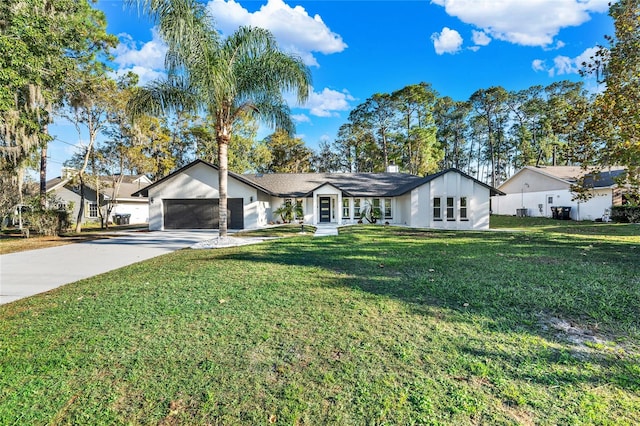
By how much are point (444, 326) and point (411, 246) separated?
6.46m

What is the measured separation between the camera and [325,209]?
23344mm

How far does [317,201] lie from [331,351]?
19.7 metres

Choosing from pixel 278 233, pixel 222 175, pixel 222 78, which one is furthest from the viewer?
pixel 278 233

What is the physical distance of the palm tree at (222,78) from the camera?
34.0 ft

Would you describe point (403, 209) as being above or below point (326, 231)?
above

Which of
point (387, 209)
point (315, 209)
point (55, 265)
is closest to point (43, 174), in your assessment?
point (55, 265)

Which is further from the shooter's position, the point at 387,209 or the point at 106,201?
the point at 106,201

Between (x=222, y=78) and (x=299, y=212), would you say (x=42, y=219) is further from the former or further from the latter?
(x=299, y=212)

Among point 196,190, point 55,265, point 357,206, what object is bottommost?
point 55,265

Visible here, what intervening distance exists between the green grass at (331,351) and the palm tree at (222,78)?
7.41m

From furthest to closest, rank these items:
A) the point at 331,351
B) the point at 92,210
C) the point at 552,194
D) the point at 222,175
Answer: the point at 92,210 < the point at 552,194 < the point at 222,175 < the point at 331,351

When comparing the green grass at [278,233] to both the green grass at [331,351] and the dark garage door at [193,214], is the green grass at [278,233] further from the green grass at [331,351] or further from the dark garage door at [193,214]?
the green grass at [331,351]

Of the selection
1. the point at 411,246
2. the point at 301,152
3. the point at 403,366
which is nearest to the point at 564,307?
the point at 403,366

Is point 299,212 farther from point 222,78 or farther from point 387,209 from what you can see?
point 222,78
